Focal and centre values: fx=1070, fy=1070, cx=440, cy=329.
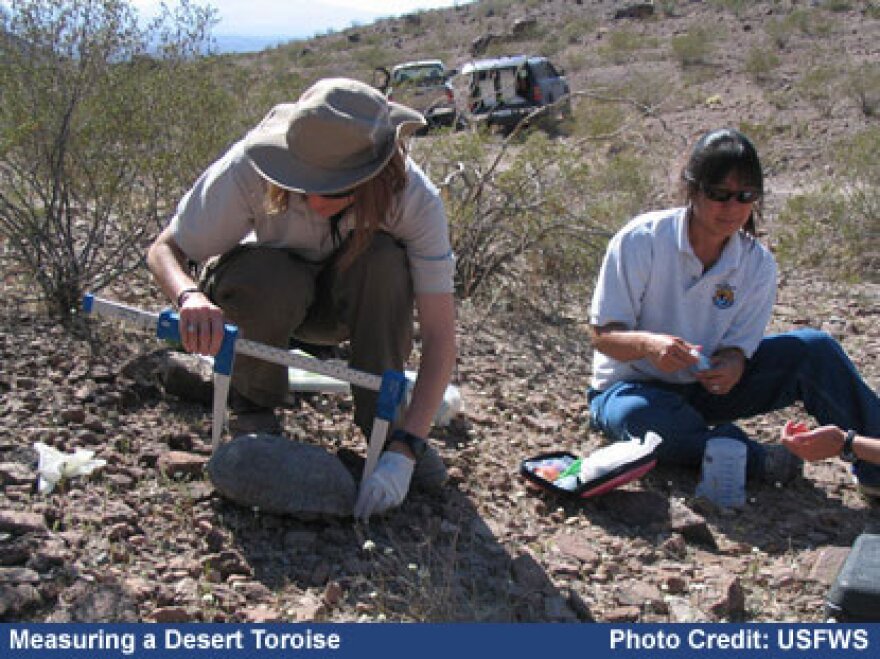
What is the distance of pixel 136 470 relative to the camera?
2643 mm

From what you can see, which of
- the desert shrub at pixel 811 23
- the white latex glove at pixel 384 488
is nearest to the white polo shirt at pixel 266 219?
the white latex glove at pixel 384 488

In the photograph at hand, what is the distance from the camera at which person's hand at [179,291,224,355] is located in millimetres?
2338

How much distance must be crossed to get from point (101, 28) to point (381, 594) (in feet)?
8.52

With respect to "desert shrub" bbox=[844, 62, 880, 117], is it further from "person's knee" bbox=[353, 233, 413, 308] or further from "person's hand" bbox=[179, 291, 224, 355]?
"person's hand" bbox=[179, 291, 224, 355]

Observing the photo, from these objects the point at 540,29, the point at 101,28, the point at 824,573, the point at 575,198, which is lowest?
the point at 824,573

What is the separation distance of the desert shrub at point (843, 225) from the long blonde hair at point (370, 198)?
365 cm

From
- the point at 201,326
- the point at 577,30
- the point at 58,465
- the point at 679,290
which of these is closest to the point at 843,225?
the point at 679,290

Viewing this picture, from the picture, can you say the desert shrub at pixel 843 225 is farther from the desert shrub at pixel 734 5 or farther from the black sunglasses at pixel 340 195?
the desert shrub at pixel 734 5

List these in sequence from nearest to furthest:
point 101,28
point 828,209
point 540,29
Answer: point 101,28 → point 828,209 → point 540,29

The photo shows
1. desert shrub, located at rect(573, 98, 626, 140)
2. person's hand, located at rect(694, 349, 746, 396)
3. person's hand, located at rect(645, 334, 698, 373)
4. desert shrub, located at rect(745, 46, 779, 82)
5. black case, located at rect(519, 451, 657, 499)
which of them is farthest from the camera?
desert shrub, located at rect(745, 46, 779, 82)

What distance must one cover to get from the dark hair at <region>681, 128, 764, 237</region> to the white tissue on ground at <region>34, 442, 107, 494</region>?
5.58ft

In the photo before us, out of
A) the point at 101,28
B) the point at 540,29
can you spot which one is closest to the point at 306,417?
the point at 101,28

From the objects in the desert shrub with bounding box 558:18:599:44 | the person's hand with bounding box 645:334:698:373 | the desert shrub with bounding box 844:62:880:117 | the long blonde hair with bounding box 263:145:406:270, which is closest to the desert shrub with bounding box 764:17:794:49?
the desert shrub with bounding box 558:18:599:44

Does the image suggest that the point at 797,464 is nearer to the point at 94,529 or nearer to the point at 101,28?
the point at 94,529
